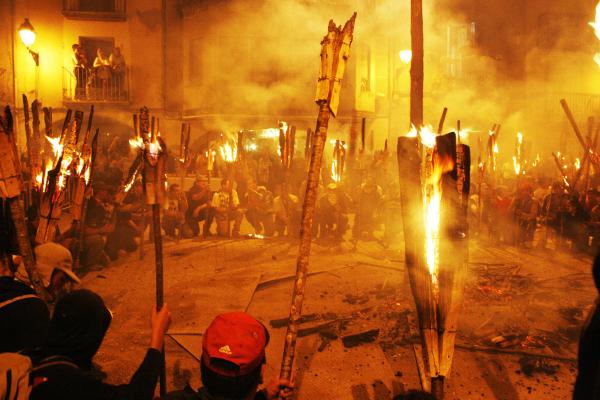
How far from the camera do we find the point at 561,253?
34.8 ft

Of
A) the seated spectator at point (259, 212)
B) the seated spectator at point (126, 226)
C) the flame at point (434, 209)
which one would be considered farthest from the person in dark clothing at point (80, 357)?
the seated spectator at point (259, 212)

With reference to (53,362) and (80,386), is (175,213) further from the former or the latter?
(80,386)

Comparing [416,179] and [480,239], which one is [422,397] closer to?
[416,179]

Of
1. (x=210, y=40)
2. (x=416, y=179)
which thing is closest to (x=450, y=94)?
(x=210, y=40)

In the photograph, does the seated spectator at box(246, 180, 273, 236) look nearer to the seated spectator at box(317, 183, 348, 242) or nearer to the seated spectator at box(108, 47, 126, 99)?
the seated spectator at box(317, 183, 348, 242)

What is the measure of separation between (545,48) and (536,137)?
16.4 ft

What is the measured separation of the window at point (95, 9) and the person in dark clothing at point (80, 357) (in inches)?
780

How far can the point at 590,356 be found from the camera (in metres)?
1.87

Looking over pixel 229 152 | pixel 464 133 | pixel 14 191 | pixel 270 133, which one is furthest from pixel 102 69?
pixel 14 191

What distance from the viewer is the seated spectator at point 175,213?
11.1 metres

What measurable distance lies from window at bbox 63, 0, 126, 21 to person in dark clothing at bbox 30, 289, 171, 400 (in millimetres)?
19824

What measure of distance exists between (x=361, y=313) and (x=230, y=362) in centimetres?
459

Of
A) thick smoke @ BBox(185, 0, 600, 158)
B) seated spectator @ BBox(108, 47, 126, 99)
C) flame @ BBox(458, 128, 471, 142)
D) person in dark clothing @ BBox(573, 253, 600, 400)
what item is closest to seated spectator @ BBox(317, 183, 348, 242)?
flame @ BBox(458, 128, 471, 142)

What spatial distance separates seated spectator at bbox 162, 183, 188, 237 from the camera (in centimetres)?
1108
